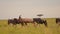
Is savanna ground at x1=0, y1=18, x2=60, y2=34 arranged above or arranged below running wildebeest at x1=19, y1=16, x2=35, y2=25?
below

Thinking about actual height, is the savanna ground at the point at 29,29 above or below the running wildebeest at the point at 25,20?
below

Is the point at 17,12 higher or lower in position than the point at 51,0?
lower

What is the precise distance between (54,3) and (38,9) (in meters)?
0.23

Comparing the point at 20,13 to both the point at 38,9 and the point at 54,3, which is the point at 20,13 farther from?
the point at 54,3

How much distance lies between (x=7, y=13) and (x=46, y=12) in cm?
52

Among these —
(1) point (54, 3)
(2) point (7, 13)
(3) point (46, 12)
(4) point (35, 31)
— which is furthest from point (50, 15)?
(2) point (7, 13)

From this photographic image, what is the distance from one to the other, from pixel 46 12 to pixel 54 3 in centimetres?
16

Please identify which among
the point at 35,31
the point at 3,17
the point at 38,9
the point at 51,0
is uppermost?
the point at 51,0

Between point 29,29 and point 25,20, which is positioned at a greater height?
point 25,20

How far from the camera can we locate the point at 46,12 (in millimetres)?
1689

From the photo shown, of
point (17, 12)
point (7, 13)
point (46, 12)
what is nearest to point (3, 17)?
point (7, 13)

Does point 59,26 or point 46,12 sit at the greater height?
point 46,12

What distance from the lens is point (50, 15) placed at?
66.1 inches

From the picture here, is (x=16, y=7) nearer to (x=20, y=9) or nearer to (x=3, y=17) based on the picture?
(x=20, y=9)
